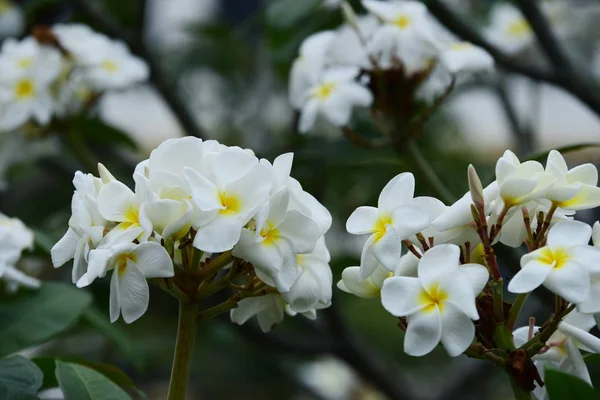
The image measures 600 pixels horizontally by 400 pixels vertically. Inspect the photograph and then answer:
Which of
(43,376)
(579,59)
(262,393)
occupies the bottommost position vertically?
(262,393)

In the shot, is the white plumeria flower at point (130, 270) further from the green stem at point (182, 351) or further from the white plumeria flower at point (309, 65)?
the white plumeria flower at point (309, 65)

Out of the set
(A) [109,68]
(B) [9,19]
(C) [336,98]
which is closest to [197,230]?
(C) [336,98]

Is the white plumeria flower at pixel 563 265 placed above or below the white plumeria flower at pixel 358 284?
above

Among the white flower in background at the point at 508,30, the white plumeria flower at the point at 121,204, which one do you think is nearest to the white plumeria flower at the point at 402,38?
the white plumeria flower at the point at 121,204

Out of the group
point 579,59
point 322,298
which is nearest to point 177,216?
point 322,298

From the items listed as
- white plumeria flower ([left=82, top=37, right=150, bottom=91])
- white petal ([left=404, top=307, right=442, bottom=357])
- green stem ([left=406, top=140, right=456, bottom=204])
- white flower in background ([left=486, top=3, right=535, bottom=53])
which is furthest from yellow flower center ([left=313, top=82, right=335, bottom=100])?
white flower in background ([left=486, top=3, right=535, bottom=53])

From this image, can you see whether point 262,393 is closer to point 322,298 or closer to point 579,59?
point 579,59

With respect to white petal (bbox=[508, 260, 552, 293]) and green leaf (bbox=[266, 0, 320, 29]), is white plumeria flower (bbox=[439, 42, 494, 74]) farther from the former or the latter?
white petal (bbox=[508, 260, 552, 293])

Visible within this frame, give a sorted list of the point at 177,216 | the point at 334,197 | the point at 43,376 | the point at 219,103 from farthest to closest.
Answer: the point at 219,103
the point at 334,197
the point at 43,376
the point at 177,216
